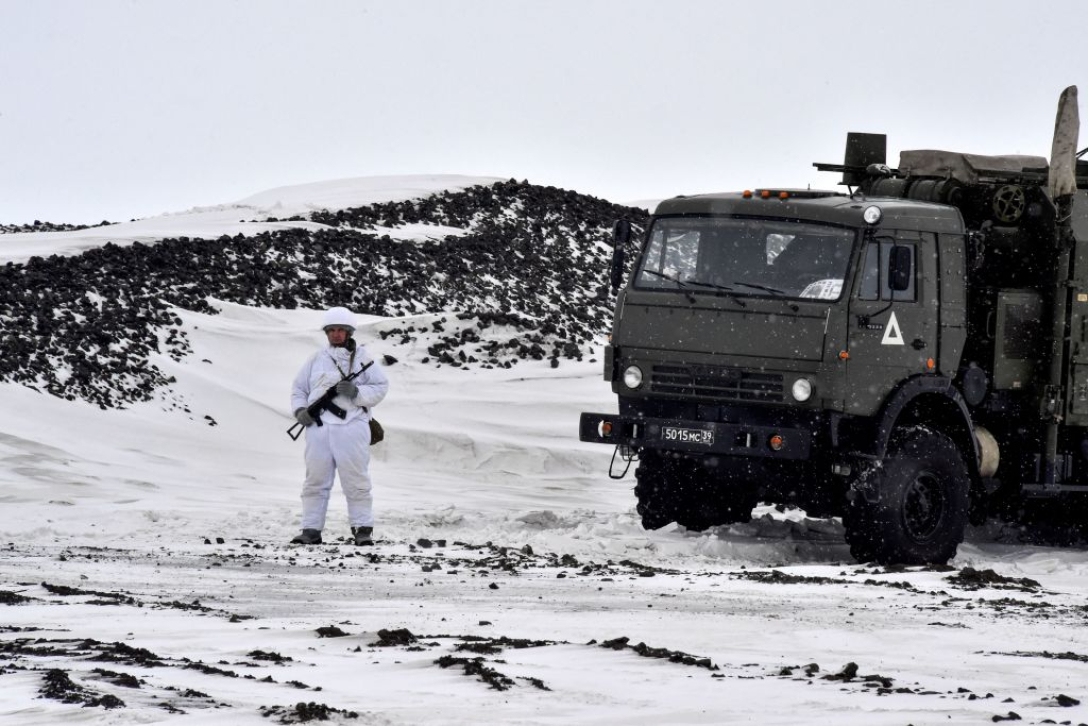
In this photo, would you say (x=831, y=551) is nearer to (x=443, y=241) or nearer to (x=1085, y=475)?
(x=1085, y=475)

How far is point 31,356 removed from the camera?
2305cm

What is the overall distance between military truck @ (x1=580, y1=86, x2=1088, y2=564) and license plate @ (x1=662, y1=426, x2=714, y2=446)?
13mm

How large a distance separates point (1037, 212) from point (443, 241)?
28885mm

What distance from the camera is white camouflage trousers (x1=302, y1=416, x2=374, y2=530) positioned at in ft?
44.7

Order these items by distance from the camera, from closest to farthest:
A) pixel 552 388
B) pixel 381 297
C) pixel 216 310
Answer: pixel 552 388 < pixel 216 310 < pixel 381 297

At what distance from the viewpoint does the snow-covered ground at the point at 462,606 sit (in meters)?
6.95

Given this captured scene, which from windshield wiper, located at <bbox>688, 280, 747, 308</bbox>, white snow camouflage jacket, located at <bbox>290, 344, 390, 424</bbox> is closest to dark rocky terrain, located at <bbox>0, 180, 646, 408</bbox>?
white snow camouflage jacket, located at <bbox>290, 344, 390, 424</bbox>

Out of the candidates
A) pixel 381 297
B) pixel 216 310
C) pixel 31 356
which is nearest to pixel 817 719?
pixel 31 356

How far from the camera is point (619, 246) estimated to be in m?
14.1

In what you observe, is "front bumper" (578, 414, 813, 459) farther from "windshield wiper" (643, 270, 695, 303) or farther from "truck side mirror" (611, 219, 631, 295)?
"truck side mirror" (611, 219, 631, 295)

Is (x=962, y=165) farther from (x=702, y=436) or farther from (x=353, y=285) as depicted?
(x=353, y=285)

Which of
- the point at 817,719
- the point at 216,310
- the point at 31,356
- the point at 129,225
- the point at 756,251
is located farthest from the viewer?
the point at 129,225

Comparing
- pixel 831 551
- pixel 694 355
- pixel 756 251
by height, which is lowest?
pixel 831 551

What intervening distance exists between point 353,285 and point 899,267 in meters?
23.2
